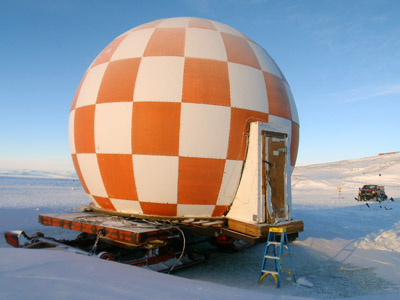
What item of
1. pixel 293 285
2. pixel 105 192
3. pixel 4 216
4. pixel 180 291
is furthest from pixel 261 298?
pixel 4 216

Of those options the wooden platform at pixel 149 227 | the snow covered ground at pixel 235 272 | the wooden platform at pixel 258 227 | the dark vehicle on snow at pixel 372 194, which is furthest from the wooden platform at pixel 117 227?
the dark vehicle on snow at pixel 372 194

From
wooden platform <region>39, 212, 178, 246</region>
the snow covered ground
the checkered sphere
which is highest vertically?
the checkered sphere

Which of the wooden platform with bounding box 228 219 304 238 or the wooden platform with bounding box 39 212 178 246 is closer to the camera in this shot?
the wooden platform with bounding box 39 212 178 246

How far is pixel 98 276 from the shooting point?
286cm

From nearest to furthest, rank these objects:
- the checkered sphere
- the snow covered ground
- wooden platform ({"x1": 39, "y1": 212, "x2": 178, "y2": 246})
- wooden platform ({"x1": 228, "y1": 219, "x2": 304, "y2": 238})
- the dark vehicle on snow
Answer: the snow covered ground < wooden platform ({"x1": 39, "y1": 212, "x2": 178, "y2": 246}) < wooden platform ({"x1": 228, "y1": 219, "x2": 304, "y2": 238}) < the checkered sphere < the dark vehicle on snow

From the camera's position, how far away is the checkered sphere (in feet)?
15.2

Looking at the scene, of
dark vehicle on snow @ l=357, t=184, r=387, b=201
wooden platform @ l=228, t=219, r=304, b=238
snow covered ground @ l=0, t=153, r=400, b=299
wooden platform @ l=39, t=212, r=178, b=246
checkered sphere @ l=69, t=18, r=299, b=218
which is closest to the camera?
snow covered ground @ l=0, t=153, r=400, b=299

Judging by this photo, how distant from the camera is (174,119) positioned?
15.1 feet

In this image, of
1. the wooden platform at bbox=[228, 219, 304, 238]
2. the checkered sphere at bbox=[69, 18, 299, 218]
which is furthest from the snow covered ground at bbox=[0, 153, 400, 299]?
the checkered sphere at bbox=[69, 18, 299, 218]

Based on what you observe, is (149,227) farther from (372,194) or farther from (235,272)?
(372,194)

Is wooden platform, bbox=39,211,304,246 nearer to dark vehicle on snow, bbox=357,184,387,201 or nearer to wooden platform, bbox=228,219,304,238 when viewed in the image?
wooden platform, bbox=228,219,304,238

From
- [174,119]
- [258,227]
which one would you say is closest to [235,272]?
[258,227]

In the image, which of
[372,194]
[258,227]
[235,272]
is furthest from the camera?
[372,194]

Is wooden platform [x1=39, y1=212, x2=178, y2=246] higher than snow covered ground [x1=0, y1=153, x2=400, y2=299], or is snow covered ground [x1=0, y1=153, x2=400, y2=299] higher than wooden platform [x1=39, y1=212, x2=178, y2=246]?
wooden platform [x1=39, y1=212, x2=178, y2=246]
